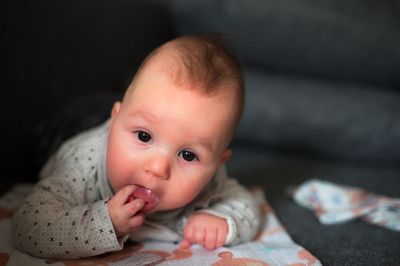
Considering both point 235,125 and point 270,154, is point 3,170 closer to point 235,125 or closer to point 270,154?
point 235,125

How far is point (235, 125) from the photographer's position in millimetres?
758

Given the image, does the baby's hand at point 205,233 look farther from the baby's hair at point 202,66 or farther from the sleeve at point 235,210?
the baby's hair at point 202,66

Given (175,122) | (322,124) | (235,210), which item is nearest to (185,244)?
(235,210)

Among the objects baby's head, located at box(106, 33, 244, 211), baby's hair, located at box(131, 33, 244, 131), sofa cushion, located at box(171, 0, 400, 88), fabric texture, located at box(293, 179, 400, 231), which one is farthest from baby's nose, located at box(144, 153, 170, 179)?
sofa cushion, located at box(171, 0, 400, 88)

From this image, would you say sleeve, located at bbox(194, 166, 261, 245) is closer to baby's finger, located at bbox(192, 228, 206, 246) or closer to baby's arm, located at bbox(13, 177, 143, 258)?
baby's finger, located at bbox(192, 228, 206, 246)

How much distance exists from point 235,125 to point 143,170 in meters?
0.18

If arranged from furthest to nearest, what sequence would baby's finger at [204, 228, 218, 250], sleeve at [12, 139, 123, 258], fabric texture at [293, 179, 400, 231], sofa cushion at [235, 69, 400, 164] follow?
sofa cushion at [235, 69, 400, 164] → fabric texture at [293, 179, 400, 231] → baby's finger at [204, 228, 218, 250] → sleeve at [12, 139, 123, 258]

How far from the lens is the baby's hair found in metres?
0.69

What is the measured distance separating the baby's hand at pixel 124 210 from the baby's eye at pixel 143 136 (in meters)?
0.07

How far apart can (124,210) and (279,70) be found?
1.05 meters

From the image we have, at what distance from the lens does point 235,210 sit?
33.8 inches

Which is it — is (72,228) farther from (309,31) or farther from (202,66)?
(309,31)

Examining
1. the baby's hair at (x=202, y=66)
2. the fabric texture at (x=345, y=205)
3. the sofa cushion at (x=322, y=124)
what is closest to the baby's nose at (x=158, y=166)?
the baby's hair at (x=202, y=66)

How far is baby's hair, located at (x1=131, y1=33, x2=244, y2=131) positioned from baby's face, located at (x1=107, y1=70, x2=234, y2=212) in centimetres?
2
